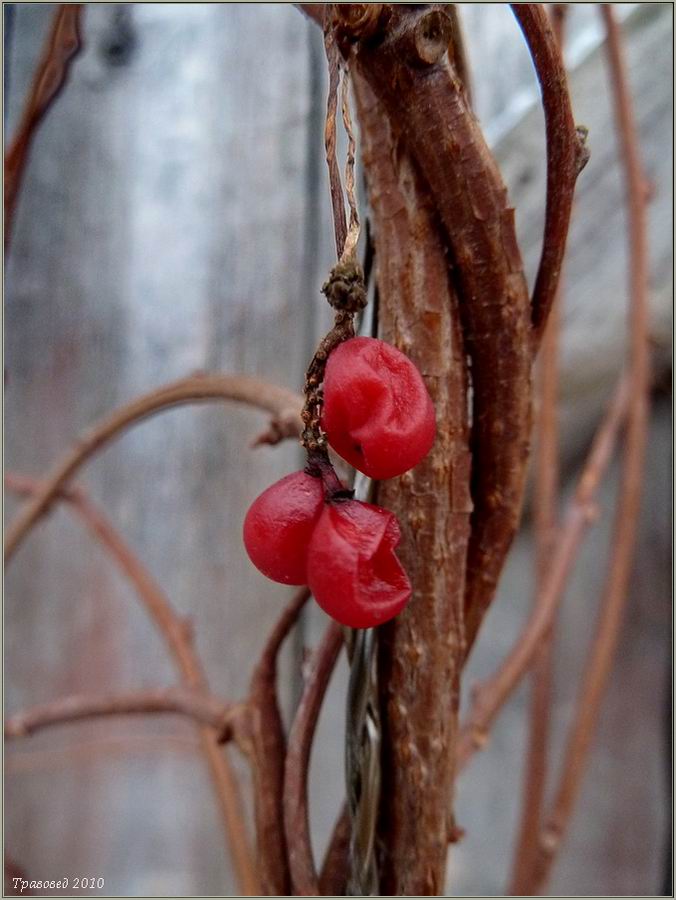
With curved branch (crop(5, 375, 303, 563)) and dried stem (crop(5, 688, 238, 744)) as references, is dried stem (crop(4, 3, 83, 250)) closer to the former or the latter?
curved branch (crop(5, 375, 303, 563))

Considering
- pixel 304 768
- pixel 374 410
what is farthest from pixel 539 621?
pixel 374 410

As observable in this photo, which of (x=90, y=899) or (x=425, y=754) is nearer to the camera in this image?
(x=425, y=754)

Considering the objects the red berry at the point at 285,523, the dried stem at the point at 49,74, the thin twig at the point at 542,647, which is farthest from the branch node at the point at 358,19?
the thin twig at the point at 542,647

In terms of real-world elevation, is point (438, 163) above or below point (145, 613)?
above

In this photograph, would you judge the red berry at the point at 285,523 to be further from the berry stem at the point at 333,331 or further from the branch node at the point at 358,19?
the branch node at the point at 358,19

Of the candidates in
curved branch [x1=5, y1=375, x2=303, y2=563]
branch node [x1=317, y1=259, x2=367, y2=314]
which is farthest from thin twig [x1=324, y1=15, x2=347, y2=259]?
curved branch [x1=5, y1=375, x2=303, y2=563]

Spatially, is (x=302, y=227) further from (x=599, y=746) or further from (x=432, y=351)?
(x=599, y=746)

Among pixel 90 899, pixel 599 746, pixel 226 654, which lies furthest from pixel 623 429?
pixel 90 899
